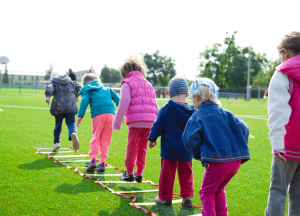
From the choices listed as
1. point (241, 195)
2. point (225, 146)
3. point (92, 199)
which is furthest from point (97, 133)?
point (225, 146)

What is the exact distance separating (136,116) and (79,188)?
1275 mm

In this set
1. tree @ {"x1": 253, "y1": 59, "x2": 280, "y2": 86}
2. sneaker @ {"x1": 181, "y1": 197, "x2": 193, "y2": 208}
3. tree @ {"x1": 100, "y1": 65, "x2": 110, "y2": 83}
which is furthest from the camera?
tree @ {"x1": 100, "y1": 65, "x2": 110, "y2": 83}

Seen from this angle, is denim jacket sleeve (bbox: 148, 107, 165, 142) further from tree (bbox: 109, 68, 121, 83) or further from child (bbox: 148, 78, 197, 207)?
tree (bbox: 109, 68, 121, 83)

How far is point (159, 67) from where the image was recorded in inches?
3268

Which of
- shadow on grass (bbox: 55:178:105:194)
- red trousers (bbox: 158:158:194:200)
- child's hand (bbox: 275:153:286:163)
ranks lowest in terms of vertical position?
shadow on grass (bbox: 55:178:105:194)

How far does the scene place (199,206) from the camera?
352cm

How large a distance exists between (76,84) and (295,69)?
5.13 m

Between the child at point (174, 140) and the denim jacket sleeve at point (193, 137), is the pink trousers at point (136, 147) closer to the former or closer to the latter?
the child at point (174, 140)

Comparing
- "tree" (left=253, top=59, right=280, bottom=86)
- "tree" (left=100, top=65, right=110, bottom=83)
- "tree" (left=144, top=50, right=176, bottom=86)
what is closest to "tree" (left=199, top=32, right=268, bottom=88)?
"tree" (left=253, top=59, right=280, bottom=86)

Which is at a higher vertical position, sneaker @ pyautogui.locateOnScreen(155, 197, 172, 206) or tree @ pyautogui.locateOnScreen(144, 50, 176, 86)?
tree @ pyautogui.locateOnScreen(144, 50, 176, 86)

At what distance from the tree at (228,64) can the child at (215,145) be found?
6335cm

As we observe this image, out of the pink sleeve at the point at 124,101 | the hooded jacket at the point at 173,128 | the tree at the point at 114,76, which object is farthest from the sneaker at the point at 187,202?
the tree at the point at 114,76

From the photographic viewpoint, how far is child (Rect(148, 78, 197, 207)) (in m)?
3.38

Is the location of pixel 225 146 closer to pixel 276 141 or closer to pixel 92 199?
pixel 276 141
